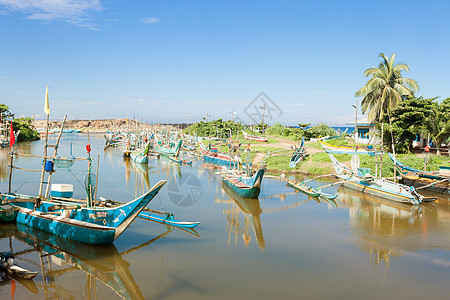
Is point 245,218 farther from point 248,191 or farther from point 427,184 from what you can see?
point 427,184

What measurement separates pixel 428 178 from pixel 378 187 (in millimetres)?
4071

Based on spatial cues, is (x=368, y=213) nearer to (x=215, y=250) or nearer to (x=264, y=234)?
(x=264, y=234)

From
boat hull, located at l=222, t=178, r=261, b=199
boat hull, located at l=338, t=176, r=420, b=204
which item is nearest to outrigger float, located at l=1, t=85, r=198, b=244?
boat hull, located at l=222, t=178, r=261, b=199

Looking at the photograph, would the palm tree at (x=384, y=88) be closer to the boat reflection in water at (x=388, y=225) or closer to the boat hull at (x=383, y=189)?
the boat hull at (x=383, y=189)

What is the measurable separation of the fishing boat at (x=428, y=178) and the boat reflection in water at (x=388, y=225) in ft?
8.88

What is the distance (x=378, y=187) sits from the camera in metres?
21.0

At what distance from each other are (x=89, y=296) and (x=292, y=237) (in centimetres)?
809

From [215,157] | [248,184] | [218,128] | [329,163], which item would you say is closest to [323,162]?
[329,163]

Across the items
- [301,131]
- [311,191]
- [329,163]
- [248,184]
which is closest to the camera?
[248,184]

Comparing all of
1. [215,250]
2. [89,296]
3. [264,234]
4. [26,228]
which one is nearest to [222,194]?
[264,234]

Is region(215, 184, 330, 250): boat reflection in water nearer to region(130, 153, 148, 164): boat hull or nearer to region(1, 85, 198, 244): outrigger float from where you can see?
region(1, 85, 198, 244): outrigger float

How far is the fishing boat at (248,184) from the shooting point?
18772 mm

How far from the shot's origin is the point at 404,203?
19.3 metres

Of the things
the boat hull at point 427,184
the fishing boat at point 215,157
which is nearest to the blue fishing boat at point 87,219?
the boat hull at point 427,184
